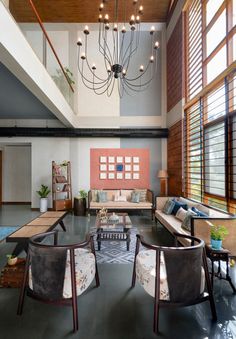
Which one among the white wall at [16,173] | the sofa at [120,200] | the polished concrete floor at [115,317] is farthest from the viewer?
the white wall at [16,173]

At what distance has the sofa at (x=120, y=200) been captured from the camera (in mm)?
6320

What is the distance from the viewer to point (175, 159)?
6438 millimetres

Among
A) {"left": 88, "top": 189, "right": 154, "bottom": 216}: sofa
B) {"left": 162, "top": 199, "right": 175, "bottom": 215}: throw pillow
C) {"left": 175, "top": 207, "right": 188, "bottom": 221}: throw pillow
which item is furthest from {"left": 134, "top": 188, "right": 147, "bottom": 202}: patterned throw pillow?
{"left": 175, "top": 207, "right": 188, "bottom": 221}: throw pillow

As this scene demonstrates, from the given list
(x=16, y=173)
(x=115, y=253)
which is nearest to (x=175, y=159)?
(x=115, y=253)

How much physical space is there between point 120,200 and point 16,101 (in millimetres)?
4074

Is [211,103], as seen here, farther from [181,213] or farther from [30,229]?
[30,229]

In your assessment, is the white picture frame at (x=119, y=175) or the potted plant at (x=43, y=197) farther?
the white picture frame at (x=119, y=175)

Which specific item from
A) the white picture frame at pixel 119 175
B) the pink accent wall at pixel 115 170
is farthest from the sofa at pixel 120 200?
the white picture frame at pixel 119 175

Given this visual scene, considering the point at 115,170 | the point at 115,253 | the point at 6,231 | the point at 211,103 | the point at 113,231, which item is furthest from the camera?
the point at 115,170

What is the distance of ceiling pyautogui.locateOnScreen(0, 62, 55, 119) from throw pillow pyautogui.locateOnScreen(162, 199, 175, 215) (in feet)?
13.8

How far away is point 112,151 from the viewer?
7.44 metres

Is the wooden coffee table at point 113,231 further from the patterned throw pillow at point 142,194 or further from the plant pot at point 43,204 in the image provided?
the plant pot at point 43,204

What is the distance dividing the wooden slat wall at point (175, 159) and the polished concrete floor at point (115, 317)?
143 inches

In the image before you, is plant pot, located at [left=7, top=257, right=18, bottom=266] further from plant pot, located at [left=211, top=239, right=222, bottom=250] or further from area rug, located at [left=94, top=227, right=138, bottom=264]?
plant pot, located at [left=211, top=239, right=222, bottom=250]
